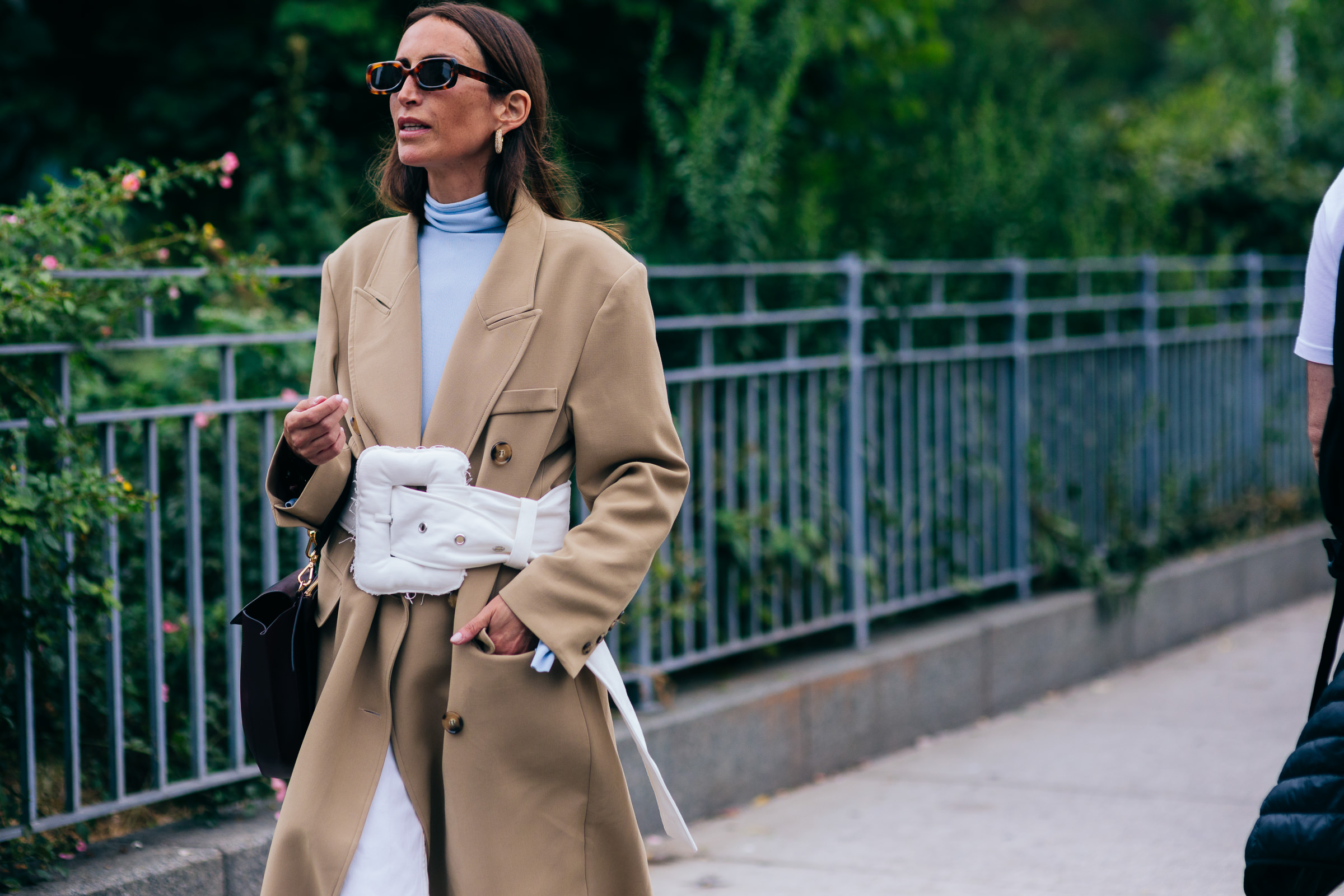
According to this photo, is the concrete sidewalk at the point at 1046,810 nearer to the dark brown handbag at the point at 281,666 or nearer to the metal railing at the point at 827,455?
the metal railing at the point at 827,455

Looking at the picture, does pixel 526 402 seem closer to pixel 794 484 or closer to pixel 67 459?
pixel 67 459

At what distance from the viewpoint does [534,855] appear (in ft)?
7.82

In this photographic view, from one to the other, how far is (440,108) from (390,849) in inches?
44.4

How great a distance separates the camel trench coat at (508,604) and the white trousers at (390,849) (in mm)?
16

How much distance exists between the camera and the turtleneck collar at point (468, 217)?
2.53 metres

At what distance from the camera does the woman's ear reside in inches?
98.7

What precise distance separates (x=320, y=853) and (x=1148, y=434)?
6346mm

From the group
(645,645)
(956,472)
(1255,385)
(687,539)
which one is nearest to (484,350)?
(645,645)

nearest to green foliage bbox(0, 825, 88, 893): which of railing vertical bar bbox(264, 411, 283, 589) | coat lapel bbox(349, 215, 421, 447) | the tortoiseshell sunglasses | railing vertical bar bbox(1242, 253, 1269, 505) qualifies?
railing vertical bar bbox(264, 411, 283, 589)

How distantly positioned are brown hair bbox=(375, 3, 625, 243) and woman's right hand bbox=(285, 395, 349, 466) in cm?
43

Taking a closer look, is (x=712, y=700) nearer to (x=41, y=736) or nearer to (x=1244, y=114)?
(x=41, y=736)

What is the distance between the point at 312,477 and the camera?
2.45m

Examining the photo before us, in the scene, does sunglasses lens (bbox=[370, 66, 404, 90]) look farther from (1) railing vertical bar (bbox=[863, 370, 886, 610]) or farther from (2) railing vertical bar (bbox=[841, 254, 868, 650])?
(1) railing vertical bar (bbox=[863, 370, 886, 610])

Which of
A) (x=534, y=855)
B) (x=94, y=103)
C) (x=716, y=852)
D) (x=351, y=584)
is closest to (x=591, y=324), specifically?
(x=351, y=584)
